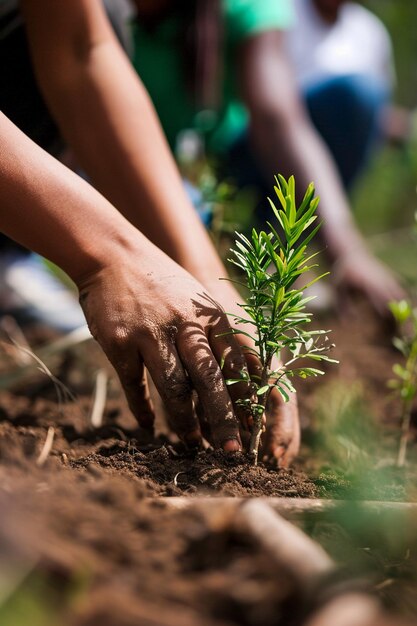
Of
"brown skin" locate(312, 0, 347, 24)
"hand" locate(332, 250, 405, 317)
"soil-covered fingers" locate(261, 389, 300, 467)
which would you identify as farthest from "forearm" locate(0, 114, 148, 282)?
"brown skin" locate(312, 0, 347, 24)

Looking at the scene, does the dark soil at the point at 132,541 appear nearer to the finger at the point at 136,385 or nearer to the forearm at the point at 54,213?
the finger at the point at 136,385

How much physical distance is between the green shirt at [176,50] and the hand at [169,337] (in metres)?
2.37

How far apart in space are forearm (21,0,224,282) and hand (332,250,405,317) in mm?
1282

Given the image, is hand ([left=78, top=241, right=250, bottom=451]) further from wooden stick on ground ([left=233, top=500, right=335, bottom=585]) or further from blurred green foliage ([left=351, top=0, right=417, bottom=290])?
blurred green foliage ([left=351, top=0, right=417, bottom=290])

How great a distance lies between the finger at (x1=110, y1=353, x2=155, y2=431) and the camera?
1.39 metres

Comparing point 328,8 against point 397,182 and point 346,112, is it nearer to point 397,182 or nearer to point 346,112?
point 346,112

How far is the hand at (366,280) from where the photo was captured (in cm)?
288

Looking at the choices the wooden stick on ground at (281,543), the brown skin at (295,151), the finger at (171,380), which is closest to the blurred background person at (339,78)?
the brown skin at (295,151)

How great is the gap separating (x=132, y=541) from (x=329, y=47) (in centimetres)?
395

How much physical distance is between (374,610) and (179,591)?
0.76 ft

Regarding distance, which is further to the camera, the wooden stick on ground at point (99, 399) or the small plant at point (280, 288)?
the wooden stick on ground at point (99, 399)

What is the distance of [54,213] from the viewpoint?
1.39m

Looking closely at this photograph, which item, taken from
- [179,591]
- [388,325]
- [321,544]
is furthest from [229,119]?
[179,591]

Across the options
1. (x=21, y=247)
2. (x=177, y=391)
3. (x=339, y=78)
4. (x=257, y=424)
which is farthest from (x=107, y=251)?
(x=339, y=78)
